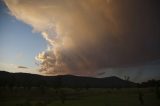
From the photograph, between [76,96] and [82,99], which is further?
[76,96]

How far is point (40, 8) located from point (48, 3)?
1.91 feet

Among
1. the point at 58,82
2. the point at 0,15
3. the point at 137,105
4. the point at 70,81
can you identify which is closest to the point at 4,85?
the point at 58,82

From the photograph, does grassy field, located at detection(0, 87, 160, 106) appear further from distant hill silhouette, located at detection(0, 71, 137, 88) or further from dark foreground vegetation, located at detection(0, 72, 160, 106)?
distant hill silhouette, located at detection(0, 71, 137, 88)


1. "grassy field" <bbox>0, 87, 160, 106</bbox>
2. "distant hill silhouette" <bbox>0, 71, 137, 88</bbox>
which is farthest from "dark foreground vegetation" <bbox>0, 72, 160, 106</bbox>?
"distant hill silhouette" <bbox>0, 71, 137, 88</bbox>

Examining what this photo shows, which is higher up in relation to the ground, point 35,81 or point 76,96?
point 35,81

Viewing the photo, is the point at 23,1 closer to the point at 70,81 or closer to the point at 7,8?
the point at 7,8

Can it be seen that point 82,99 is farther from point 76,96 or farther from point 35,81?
point 35,81

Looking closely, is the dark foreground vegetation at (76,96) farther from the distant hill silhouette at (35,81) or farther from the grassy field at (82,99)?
the distant hill silhouette at (35,81)

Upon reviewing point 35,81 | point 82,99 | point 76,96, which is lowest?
point 82,99

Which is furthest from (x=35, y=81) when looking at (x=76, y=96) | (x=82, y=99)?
→ (x=82, y=99)

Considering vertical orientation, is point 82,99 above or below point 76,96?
below

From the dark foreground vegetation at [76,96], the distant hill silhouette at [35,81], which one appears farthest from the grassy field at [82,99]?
the distant hill silhouette at [35,81]

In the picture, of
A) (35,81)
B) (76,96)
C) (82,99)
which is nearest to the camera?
(82,99)

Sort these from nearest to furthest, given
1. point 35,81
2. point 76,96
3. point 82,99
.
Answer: point 82,99 → point 76,96 → point 35,81
